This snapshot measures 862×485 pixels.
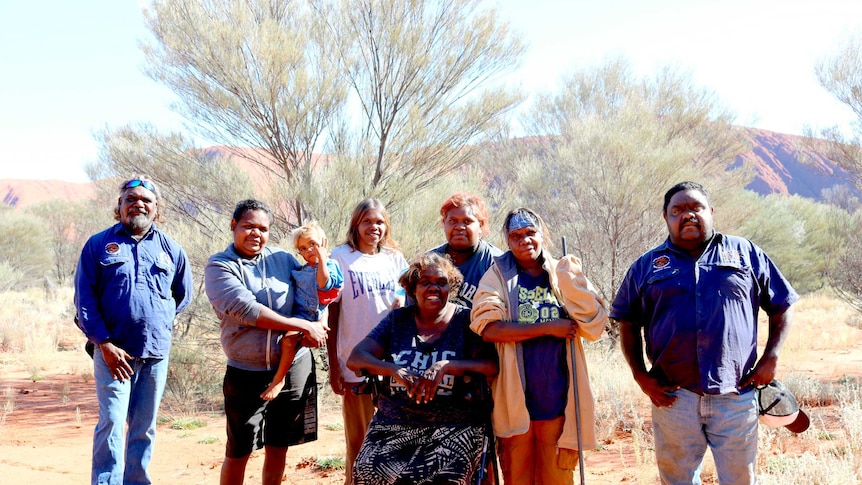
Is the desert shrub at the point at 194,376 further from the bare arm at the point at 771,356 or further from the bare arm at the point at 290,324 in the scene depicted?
the bare arm at the point at 771,356

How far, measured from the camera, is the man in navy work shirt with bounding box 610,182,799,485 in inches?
127

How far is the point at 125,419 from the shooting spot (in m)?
3.97

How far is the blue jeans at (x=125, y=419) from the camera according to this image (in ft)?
12.5

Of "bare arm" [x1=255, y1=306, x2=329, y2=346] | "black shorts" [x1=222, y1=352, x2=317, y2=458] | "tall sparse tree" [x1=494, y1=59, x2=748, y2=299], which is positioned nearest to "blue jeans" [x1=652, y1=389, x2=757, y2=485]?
"bare arm" [x1=255, y1=306, x2=329, y2=346]

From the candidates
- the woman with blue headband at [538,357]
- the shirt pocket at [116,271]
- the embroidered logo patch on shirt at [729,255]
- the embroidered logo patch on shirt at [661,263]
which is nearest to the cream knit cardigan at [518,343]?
the woman with blue headband at [538,357]

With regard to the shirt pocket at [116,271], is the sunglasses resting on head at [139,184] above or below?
above

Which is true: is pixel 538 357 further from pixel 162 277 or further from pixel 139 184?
pixel 139 184

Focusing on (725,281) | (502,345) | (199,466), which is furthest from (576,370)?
(199,466)

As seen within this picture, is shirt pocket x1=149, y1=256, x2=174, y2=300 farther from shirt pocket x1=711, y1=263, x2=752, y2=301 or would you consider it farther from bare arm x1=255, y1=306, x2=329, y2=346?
shirt pocket x1=711, y1=263, x2=752, y2=301

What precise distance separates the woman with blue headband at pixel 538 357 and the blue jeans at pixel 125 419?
1883 mm

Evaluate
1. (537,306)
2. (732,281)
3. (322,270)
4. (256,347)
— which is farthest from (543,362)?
(256,347)

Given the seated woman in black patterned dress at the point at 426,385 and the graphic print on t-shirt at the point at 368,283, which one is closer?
the seated woman in black patterned dress at the point at 426,385

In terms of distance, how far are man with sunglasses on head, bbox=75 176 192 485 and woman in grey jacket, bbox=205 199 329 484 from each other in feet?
1.18

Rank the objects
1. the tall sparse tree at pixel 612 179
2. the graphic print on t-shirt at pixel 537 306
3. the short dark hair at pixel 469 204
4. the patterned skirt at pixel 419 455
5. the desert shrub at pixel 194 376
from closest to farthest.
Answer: the patterned skirt at pixel 419 455, the graphic print on t-shirt at pixel 537 306, the short dark hair at pixel 469 204, the desert shrub at pixel 194 376, the tall sparse tree at pixel 612 179
